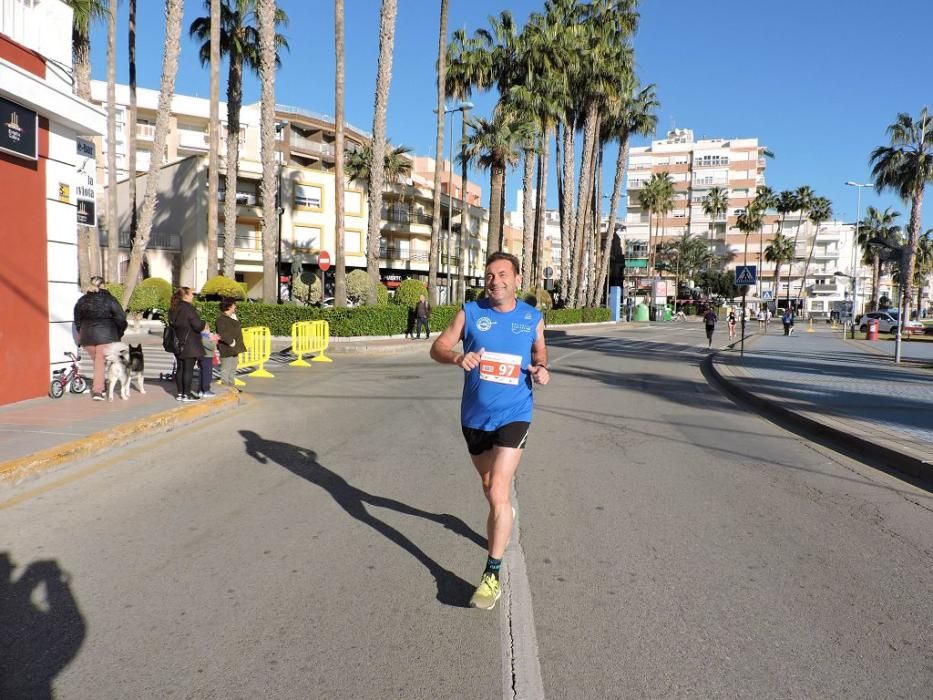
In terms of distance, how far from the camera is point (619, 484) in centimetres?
634

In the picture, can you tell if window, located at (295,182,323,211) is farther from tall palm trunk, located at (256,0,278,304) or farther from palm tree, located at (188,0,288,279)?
tall palm trunk, located at (256,0,278,304)

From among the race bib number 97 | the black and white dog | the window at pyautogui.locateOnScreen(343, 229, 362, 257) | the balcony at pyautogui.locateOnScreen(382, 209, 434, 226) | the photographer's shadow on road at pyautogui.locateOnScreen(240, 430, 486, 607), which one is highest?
the balcony at pyautogui.locateOnScreen(382, 209, 434, 226)

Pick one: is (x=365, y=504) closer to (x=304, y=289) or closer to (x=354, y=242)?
(x=304, y=289)

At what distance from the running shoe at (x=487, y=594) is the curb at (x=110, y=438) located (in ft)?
14.0

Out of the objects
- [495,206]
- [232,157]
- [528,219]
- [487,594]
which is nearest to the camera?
[487,594]

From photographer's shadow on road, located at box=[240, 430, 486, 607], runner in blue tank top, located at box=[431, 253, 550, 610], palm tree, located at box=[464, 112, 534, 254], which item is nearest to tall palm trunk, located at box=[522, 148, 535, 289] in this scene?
palm tree, located at box=[464, 112, 534, 254]

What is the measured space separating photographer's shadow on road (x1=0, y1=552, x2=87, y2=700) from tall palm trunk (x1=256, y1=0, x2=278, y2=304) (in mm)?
22163

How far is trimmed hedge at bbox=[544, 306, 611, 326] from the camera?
141 feet

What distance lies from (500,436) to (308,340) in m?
15.5

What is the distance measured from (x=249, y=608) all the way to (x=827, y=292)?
119m

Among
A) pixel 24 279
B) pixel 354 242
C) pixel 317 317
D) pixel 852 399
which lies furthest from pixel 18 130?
pixel 354 242

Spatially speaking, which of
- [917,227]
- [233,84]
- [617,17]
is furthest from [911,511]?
[917,227]

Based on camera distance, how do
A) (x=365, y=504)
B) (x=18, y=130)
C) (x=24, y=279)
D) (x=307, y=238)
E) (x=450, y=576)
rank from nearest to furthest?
(x=450, y=576)
(x=365, y=504)
(x=18, y=130)
(x=24, y=279)
(x=307, y=238)

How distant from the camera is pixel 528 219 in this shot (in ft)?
146
